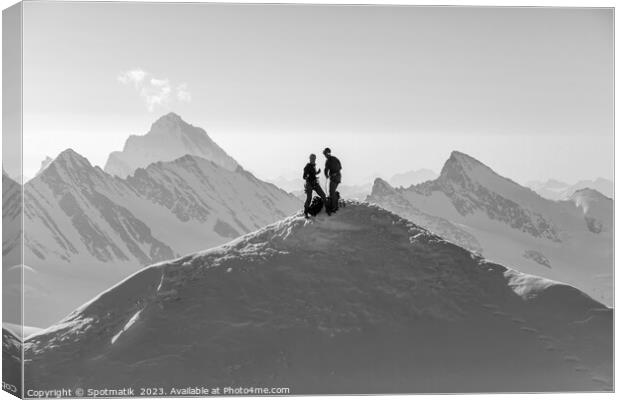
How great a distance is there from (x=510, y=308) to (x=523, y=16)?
11.5 metres

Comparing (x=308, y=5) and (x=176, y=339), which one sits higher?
(x=308, y=5)

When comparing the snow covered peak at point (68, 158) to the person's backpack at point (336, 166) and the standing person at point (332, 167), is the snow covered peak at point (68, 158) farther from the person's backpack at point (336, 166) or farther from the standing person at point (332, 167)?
the person's backpack at point (336, 166)

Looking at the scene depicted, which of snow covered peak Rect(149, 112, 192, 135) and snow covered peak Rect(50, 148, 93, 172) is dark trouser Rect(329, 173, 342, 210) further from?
snow covered peak Rect(149, 112, 192, 135)

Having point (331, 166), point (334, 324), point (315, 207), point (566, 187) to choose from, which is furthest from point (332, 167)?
point (566, 187)

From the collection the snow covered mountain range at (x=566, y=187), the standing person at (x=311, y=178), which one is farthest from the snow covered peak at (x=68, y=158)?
the snow covered mountain range at (x=566, y=187)

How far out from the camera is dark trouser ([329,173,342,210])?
110ft

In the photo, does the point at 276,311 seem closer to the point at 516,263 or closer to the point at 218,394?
the point at 218,394

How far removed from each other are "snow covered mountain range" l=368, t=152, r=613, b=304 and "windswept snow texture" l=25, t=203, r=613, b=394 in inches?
183

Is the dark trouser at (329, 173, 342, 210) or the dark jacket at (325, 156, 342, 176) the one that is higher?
the dark jacket at (325, 156, 342, 176)

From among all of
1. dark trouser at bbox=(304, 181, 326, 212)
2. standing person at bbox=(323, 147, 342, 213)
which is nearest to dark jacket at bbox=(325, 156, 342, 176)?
standing person at bbox=(323, 147, 342, 213)

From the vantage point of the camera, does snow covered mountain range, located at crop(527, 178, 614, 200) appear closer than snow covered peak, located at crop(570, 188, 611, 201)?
Yes

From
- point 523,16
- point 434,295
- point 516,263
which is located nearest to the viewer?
point 434,295

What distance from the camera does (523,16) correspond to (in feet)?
119

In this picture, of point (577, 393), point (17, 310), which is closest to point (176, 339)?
point (17, 310)
